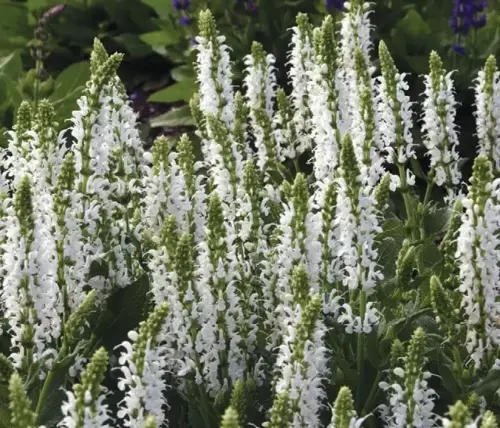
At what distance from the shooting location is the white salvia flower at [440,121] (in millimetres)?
4418

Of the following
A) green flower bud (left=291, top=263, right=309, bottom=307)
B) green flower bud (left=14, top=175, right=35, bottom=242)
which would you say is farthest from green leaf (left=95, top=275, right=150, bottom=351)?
green flower bud (left=291, top=263, right=309, bottom=307)

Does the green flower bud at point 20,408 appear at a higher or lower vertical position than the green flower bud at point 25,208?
lower

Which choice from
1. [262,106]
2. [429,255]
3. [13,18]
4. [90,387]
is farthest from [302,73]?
[13,18]

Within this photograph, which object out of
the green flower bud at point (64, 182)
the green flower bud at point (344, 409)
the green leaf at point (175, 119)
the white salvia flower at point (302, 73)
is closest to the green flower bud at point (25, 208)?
the green flower bud at point (64, 182)

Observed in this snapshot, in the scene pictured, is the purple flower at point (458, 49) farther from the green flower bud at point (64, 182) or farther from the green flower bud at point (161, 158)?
the green flower bud at point (64, 182)

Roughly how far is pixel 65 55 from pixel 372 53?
2624mm

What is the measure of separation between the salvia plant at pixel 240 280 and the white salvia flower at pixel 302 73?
520 mm

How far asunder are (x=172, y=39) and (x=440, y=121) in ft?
12.9

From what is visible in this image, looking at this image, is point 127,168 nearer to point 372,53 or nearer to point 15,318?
point 15,318

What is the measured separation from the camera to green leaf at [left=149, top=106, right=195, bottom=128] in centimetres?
740

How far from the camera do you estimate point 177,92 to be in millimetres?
7484

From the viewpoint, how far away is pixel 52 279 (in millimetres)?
3363

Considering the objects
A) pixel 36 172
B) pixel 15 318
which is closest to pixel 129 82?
pixel 36 172

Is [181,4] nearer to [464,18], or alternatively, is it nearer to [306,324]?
[464,18]
